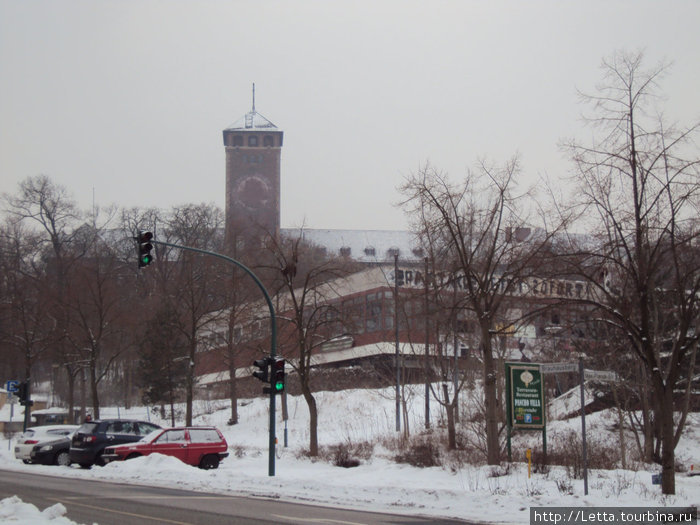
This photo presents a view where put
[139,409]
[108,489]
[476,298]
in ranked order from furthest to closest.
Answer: [139,409] → [476,298] → [108,489]

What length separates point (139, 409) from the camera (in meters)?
61.8

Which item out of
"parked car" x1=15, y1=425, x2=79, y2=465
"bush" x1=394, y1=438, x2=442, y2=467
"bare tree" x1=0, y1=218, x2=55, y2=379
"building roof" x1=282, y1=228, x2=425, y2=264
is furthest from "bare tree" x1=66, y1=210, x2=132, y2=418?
"building roof" x1=282, y1=228, x2=425, y2=264

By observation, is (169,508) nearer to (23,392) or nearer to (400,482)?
(400,482)

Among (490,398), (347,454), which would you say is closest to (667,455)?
(490,398)

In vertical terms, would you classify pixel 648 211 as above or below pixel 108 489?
above

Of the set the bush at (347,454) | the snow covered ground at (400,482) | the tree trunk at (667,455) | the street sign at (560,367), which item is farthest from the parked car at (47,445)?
the tree trunk at (667,455)

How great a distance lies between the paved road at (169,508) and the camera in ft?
44.0

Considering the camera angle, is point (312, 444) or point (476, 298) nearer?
point (476, 298)

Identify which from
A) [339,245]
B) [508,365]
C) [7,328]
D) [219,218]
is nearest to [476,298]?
[508,365]

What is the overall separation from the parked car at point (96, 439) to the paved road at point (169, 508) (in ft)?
22.2

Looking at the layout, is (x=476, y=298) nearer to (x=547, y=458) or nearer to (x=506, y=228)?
(x=506, y=228)

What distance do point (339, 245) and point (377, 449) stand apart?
354 feet

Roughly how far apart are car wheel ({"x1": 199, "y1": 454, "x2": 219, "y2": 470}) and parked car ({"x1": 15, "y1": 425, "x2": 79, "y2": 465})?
613 cm

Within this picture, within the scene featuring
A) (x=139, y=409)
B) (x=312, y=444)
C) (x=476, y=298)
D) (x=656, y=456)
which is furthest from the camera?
(x=139, y=409)
